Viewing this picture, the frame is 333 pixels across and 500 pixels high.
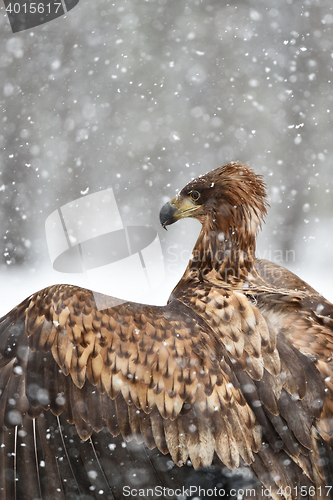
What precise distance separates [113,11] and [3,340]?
6292 millimetres

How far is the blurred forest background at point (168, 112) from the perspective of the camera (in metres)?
6.26

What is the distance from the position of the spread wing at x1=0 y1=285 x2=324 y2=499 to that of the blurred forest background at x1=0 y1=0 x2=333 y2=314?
4.62 m

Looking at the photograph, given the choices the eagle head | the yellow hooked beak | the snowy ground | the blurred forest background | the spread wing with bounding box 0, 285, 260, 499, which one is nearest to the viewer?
the spread wing with bounding box 0, 285, 260, 499

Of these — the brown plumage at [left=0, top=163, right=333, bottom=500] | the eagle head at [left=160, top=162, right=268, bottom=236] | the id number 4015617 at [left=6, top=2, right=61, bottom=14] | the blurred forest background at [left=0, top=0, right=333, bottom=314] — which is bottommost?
the brown plumage at [left=0, top=163, right=333, bottom=500]

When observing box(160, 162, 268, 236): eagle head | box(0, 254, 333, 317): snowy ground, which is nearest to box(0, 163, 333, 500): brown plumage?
box(160, 162, 268, 236): eagle head

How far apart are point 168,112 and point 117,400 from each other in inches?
227

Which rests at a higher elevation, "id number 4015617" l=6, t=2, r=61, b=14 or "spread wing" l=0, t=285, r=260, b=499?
"id number 4015617" l=6, t=2, r=61, b=14

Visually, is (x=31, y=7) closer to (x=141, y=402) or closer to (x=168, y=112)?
(x=168, y=112)

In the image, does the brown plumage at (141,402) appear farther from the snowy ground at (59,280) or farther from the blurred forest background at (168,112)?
the blurred forest background at (168,112)

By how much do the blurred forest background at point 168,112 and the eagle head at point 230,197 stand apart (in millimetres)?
3818

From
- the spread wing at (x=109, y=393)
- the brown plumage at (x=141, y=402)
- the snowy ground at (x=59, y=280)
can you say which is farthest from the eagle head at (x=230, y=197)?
the snowy ground at (x=59, y=280)

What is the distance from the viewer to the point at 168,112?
21.5 feet

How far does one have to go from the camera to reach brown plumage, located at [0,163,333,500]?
1.47 meters

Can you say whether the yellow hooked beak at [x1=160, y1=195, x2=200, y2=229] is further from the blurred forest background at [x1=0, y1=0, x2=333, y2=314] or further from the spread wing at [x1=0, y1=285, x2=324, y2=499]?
the blurred forest background at [x1=0, y1=0, x2=333, y2=314]
